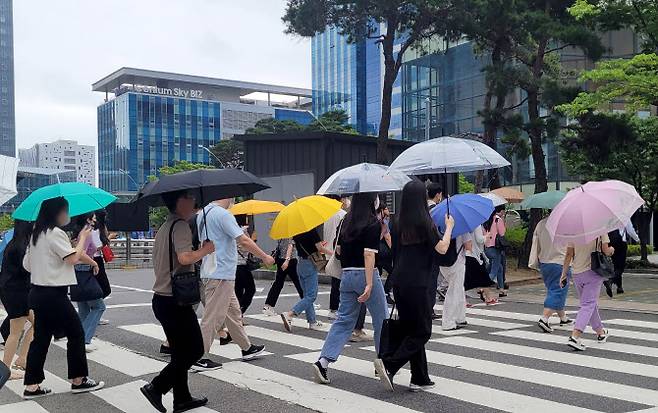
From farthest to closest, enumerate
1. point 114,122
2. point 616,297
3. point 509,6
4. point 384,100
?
point 114,122
point 384,100
point 509,6
point 616,297

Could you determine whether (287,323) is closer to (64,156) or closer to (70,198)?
(70,198)

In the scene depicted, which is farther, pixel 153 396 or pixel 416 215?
pixel 416 215

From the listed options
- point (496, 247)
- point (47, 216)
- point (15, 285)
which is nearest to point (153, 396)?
point (47, 216)

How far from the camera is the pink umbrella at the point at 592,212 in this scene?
23.5 ft

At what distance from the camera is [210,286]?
24.0ft

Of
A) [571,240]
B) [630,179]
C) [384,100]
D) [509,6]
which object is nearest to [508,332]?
[571,240]

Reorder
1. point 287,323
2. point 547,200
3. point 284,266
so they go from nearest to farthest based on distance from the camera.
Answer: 1. point 287,323
2. point 284,266
3. point 547,200

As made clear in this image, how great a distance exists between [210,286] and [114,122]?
104 meters

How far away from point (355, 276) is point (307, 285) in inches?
138

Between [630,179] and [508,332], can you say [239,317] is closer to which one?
[508,332]

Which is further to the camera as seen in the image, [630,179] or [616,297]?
[630,179]

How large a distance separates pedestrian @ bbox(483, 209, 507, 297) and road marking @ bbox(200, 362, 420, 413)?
706 cm

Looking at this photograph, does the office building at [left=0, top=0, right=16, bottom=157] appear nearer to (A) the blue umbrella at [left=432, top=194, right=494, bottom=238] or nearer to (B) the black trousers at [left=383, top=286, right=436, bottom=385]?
(A) the blue umbrella at [left=432, top=194, right=494, bottom=238]

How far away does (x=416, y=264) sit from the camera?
5941 mm
